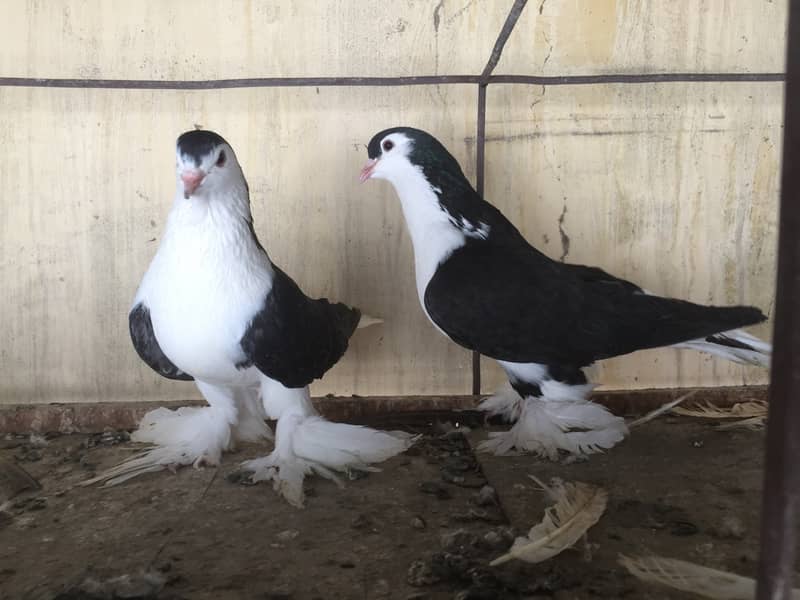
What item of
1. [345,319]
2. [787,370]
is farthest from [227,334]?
[787,370]

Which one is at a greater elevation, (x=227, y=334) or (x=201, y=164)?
(x=201, y=164)

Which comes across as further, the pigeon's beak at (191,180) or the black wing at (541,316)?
the black wing at (541,316)

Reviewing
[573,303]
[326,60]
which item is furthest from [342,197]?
[573,303]

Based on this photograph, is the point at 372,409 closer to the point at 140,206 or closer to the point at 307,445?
the point at 307,445

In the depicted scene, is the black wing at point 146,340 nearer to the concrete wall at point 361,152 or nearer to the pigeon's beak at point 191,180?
the pigeon's beak at point 191,180

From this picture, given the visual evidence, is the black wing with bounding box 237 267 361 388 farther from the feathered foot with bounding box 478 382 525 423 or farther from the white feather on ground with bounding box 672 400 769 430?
the white feather on ground with bounding box 672 400 769 430

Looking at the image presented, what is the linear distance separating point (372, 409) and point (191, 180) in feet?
3.17

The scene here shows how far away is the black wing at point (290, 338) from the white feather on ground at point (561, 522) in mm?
656

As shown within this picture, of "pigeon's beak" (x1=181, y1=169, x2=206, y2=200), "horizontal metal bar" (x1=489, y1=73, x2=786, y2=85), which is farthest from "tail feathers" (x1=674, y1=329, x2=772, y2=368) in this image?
"pigeon's beak" (x1=181, y1=169, x2=206, y2=200)

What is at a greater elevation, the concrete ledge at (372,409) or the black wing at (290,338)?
the black wing at (290,338)

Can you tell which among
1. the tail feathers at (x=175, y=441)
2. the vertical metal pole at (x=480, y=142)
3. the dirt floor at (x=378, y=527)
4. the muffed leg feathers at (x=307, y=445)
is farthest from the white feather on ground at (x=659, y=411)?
the tail feathers at (x=175, y=441)

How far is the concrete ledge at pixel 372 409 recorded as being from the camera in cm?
212

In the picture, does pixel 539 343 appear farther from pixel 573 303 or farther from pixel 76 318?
pixel 76 318

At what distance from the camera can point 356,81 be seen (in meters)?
2.17
